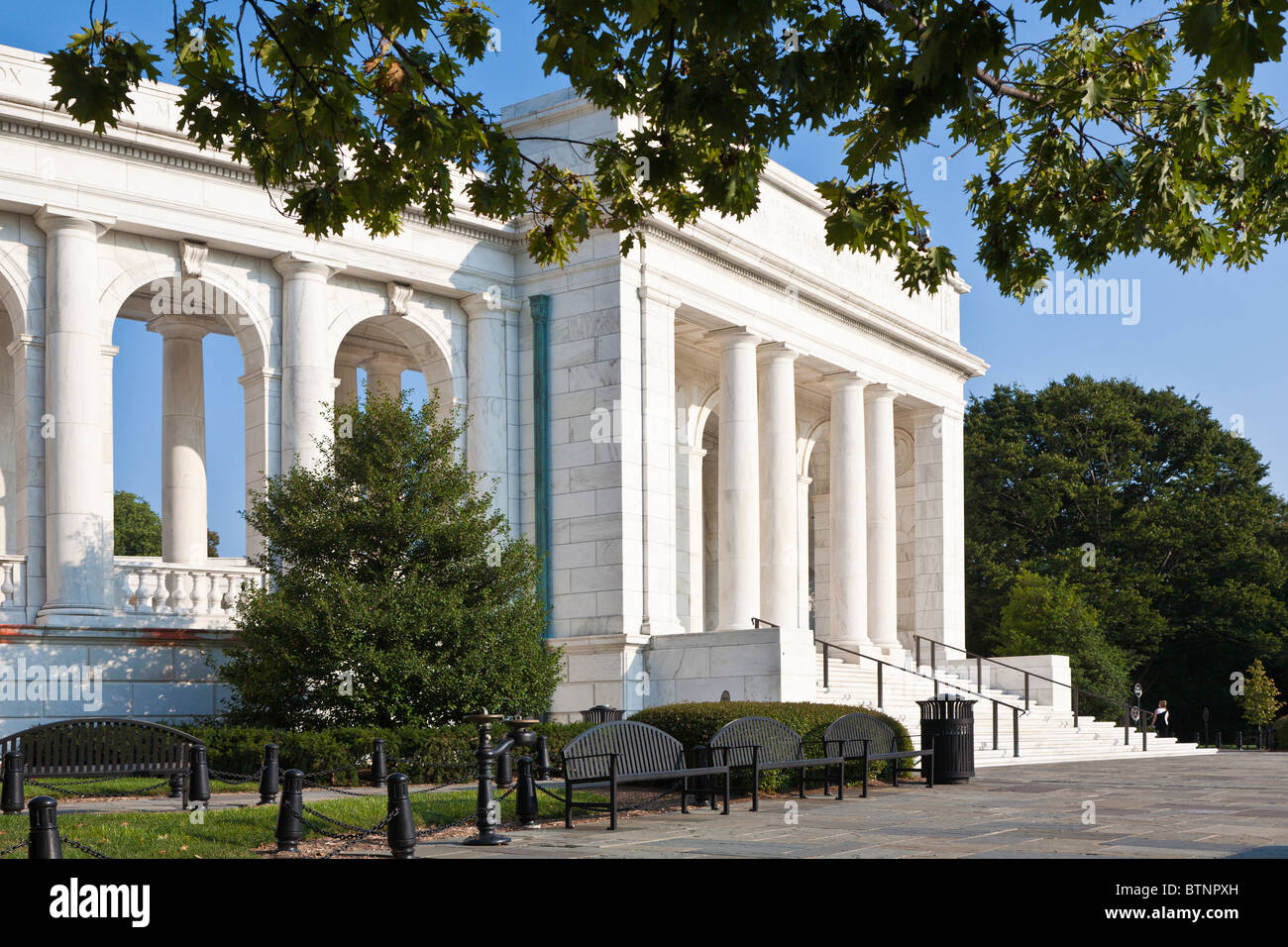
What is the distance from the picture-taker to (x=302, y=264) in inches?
1184

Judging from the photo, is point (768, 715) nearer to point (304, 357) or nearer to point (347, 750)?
point (347, 750)

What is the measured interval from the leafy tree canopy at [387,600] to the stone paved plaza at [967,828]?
21.6ft

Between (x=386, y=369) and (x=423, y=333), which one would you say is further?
(x=386, y=369)

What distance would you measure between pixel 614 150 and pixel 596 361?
62.4 ft

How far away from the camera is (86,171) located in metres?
27.0

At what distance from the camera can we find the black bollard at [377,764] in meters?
20.1

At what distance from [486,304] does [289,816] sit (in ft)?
69.3

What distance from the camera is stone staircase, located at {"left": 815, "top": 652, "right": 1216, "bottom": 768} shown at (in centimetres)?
3164

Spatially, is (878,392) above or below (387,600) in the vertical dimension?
above

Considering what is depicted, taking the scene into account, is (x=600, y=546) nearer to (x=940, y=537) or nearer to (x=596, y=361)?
(x=596, y=361)

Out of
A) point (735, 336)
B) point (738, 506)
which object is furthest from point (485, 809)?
point (735, 336)

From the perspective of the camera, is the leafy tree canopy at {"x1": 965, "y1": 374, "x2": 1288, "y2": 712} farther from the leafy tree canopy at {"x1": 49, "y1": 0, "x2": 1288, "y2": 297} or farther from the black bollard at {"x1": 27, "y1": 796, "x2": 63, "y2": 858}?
the black bollard at {"x1": 27, "y1": 796, "x2": 63, "y2": 858}

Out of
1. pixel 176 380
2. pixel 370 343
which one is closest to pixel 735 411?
pixel 370 343

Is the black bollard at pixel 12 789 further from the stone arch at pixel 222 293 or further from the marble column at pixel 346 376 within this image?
the marble column at pixel 346 376
